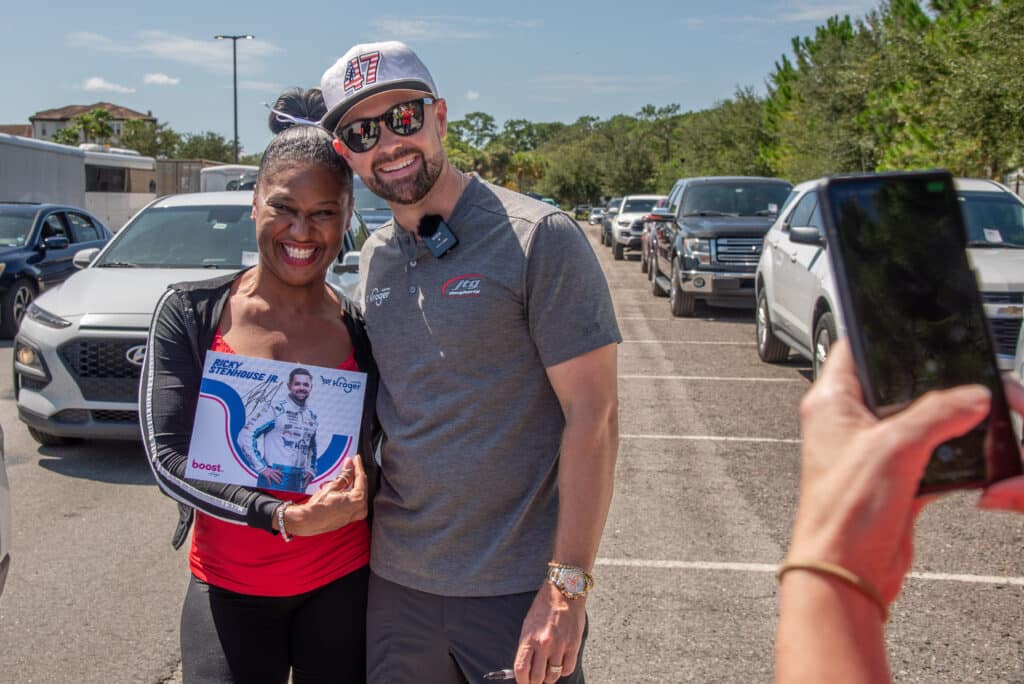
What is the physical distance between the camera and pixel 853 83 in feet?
78.9

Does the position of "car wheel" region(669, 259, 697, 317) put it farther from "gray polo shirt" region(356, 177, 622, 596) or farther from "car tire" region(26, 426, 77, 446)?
"gray polo shirt" region(356, 177, 622, 596)

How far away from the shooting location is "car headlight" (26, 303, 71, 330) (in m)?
6.78

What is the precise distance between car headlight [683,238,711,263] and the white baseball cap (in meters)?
12.3

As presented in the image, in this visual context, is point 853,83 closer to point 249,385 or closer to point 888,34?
point 888,34

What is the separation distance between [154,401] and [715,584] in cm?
326

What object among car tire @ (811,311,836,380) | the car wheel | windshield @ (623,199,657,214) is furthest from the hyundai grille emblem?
windshield @ (623,199,657,214)

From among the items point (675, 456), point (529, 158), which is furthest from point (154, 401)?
point (529, 158)

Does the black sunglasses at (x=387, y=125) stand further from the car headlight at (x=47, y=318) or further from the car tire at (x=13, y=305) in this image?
the car tire at (x=13, y=305)

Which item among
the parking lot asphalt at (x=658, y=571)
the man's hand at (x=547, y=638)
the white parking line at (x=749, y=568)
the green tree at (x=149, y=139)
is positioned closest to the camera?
the man's hand at (x=547, y=638)

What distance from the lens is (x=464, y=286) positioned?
88.8 inches

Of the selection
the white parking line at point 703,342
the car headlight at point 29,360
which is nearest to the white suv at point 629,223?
the white parking line at point 703,342

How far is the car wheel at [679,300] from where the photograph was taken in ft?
49.2

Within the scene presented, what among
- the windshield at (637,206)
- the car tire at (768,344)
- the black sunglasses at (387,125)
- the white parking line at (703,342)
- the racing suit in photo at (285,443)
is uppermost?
the windshield at (637,206)

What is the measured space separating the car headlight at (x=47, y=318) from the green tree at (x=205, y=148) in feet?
264
